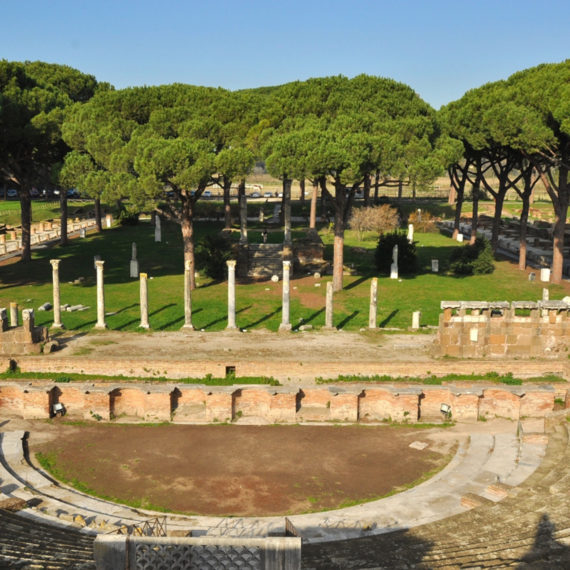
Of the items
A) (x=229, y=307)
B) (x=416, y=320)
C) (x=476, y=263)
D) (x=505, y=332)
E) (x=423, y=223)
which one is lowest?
(x=416, y=320)

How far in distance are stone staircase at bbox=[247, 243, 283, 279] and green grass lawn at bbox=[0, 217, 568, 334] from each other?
1.67 metres

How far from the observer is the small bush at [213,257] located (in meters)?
39.8

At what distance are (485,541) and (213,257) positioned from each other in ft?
89.0

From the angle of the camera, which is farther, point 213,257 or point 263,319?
point 213,257

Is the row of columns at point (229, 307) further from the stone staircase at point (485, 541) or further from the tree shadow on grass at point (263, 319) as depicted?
the stone staircase at point (485, 541)

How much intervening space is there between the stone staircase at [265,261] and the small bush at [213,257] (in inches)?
76.8

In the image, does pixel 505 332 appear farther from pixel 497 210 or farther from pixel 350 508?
pixel 497 210

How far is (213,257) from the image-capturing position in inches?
1567

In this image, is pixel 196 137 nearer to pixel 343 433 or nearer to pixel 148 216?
pixel 343 433

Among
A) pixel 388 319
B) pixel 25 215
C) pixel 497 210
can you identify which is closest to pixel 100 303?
pixel 388 319

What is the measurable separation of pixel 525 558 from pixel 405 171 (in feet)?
83.0

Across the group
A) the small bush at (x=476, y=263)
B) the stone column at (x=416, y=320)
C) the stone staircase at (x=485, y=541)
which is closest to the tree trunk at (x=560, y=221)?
the small bush at (x=476, y=263)

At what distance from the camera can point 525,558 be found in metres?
14.0

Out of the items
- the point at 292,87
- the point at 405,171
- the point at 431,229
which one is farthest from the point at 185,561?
the point at 431,229
